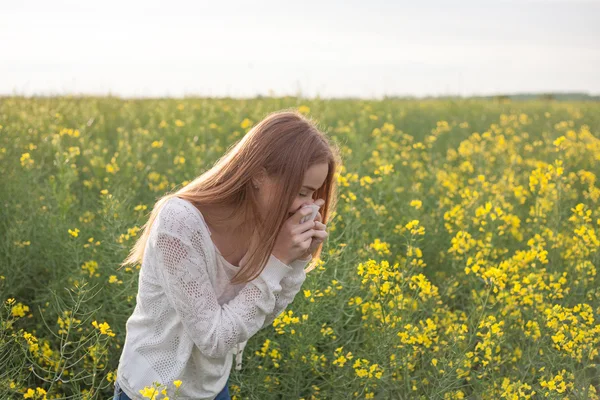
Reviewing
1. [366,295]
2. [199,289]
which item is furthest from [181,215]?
[366,295]

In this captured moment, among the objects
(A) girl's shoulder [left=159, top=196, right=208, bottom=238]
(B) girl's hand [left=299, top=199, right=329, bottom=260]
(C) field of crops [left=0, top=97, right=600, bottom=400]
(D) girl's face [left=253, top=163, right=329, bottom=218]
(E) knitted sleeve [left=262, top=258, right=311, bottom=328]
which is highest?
(D) girl's face [left=253, top=163, right=329, bottom=218]

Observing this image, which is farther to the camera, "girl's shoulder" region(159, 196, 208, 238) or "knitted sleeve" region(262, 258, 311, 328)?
"knitted sleeve" region(262, 258, 311, 328)

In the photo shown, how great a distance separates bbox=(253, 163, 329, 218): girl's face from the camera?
2.09 meters

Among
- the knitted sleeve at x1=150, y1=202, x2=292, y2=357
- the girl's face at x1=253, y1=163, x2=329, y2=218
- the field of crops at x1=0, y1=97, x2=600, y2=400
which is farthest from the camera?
the field of crops at x1=0, y1=97, x2=600, y2=400

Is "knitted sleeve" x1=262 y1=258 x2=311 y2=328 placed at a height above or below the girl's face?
below

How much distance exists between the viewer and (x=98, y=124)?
849cm

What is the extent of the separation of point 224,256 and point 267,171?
278 mm

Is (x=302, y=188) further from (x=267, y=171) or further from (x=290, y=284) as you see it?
(x=290, y=284)

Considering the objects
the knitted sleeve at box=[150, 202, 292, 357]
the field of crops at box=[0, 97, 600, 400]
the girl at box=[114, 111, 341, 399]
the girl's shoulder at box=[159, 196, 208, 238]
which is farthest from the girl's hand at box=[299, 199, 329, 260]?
the field of crops at box=[0, 97, 600, 400]

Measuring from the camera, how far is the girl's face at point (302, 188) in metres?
2.09

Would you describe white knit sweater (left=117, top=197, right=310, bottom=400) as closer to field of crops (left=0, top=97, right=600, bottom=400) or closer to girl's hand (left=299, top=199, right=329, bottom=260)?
girl's hand (left=299, top=199, right=329, bottom=260)

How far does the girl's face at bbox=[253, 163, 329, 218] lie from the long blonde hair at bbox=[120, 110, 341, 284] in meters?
0.02

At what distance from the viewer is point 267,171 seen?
2084 mm

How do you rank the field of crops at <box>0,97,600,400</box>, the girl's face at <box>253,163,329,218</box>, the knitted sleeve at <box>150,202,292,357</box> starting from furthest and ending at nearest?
1. the field of crops at <box>0,97,600,400</box>
2. the girl's face at <box>253,163,329,218</box>
3. the knitted sleeve at <box>150,202,292,357</box>
